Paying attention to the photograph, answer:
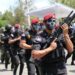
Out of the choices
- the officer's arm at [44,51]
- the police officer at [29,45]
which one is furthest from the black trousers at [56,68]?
the police officer at [29,45]

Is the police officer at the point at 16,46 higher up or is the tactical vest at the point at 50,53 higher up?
the tactical vest at the point at 50,53

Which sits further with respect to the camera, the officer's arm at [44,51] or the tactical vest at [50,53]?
the tactical vest at [50,53]

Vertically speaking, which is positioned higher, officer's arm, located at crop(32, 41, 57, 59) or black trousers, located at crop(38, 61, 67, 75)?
officer's arm, located at crop(32, 41, 57, 59)

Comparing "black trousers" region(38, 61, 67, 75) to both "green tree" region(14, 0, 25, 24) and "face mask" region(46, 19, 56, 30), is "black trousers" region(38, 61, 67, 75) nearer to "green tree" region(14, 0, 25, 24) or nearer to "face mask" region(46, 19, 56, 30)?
"face mask" region(46, 19, 56, 30)

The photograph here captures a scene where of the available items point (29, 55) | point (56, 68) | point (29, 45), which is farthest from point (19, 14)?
point (56, 68)

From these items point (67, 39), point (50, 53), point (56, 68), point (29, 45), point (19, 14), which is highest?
point (19, 14)

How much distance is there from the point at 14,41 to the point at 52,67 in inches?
206

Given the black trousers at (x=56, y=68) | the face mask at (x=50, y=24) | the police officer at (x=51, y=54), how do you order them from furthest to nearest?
1. the black trousers at (x=56, y=68)
2. the face mask at (x=50, y=24)
3. the police officer at (x=51, y=54)

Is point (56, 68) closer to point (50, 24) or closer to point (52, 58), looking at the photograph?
point (52, 58)

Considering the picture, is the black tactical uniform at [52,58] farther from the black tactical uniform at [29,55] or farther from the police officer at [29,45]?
the black tactical uniform at [29,55]

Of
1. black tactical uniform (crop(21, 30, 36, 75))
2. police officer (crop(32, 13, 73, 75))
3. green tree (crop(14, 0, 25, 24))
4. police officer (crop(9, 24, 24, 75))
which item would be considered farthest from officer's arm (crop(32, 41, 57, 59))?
green tree (crop(14, 0, 25, 24))

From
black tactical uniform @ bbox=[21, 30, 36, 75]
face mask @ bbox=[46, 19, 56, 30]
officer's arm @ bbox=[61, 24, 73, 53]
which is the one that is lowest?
black tactical uniform @ bbox=[21, 30, 36, 75]

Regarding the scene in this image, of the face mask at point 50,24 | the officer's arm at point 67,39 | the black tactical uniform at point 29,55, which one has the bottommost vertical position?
the black tactical uniform at point 29,55

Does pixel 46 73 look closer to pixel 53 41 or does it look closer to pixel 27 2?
pixel 53 41
